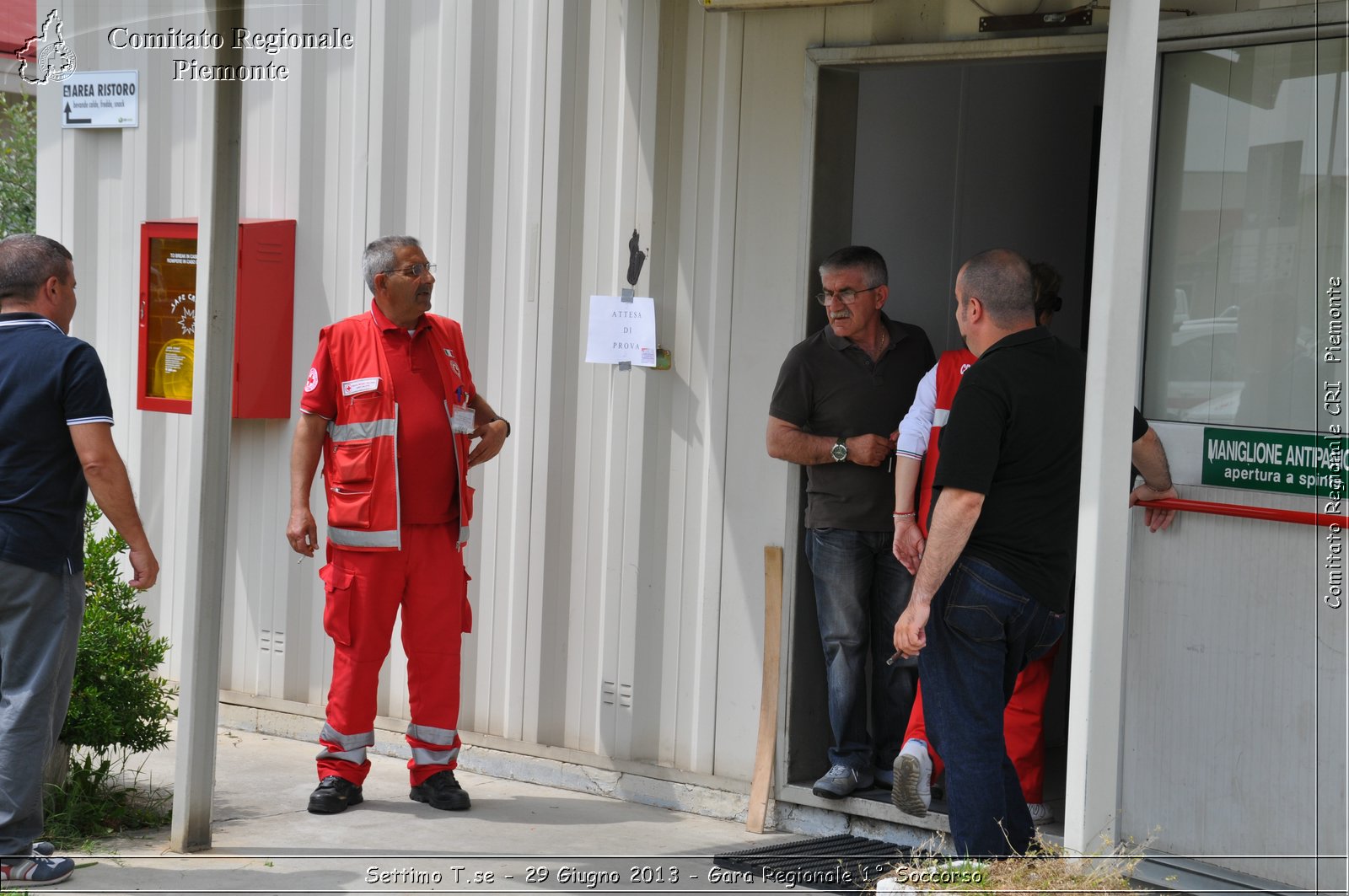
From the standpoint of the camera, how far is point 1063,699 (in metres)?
6.46

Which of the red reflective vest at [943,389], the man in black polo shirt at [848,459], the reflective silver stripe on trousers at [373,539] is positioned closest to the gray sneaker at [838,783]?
the man in black polo shirt at [848,459]

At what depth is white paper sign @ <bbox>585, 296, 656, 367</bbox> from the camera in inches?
227

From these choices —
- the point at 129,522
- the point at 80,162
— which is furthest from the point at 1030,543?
the point at 80,162

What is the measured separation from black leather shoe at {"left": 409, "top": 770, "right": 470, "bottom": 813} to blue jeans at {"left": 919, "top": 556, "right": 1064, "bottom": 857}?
7.22ft

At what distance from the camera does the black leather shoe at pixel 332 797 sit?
214 inches

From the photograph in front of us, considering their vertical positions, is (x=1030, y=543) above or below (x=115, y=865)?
above

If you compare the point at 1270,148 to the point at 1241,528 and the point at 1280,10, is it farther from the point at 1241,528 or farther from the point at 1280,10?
the point at 1241,528

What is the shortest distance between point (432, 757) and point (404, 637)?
0.49 m

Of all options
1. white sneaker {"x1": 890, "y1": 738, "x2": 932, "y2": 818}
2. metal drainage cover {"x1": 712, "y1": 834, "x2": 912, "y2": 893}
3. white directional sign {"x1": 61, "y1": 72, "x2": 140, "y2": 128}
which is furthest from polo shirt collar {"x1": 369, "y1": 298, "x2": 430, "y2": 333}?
white directional sign {"x1": 61, "y1": 72, "x2": 140, "y2": 128}

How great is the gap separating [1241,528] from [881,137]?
2624 mm

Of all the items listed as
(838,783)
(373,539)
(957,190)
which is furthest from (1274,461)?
(373,539)

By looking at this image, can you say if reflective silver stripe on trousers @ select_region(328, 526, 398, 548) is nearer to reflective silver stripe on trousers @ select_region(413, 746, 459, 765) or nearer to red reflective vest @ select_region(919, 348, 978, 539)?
reflective silver stripe on trousers @ select_region(413, 746, 459, 765)

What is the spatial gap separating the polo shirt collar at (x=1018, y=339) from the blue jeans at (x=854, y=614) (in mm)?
1327

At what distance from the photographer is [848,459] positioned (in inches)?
209
